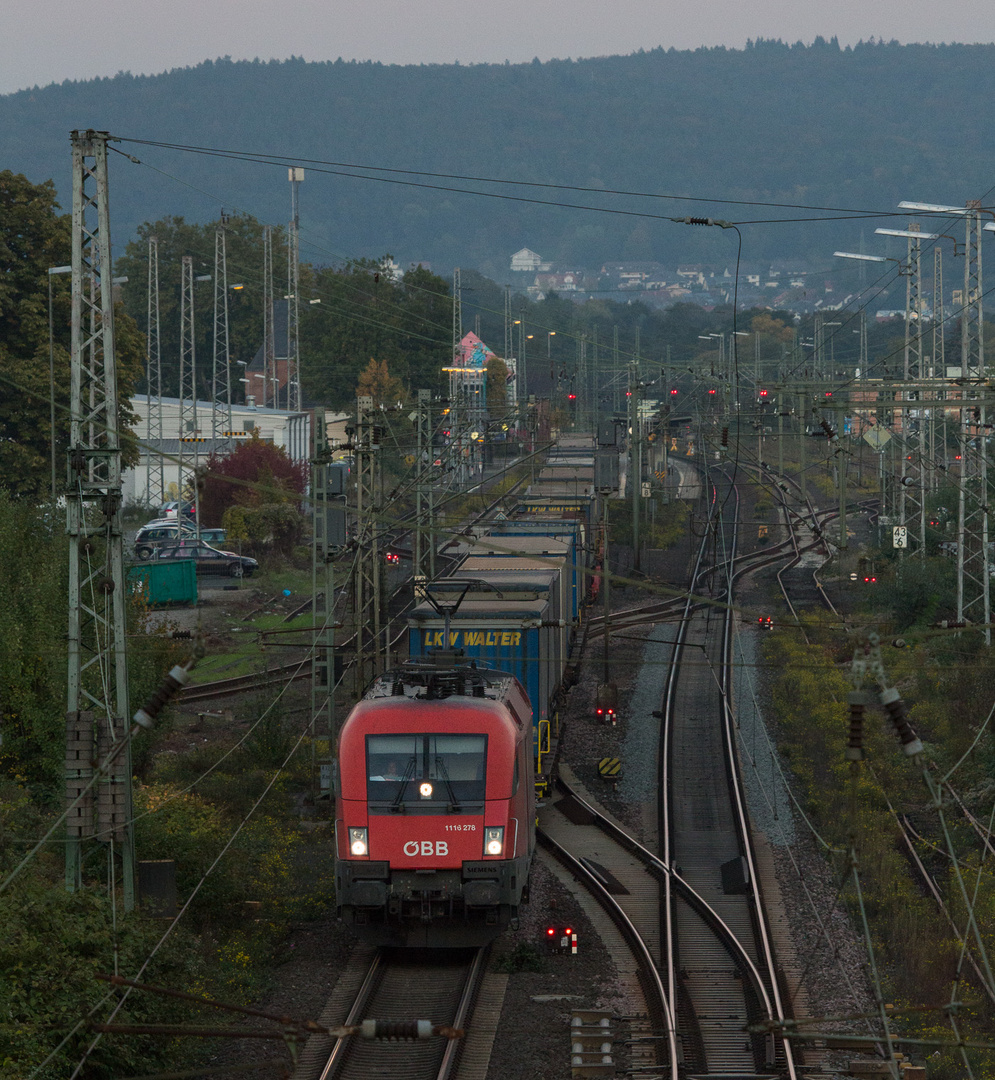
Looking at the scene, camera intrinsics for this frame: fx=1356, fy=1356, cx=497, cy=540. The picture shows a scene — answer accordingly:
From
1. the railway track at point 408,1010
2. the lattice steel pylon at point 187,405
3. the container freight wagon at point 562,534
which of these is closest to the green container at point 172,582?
the lattice steel pylon at point 187,405

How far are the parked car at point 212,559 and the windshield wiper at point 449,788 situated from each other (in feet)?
102

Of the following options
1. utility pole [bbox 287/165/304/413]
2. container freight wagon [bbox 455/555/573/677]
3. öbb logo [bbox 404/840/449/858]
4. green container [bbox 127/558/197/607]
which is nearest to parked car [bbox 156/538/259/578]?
green container [bbox 127/558/197/607]

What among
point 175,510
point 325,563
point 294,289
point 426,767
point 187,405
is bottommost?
point 426,767

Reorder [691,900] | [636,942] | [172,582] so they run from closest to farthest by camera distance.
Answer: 1. [636,942]
2. [691,900]
3. [172,582]

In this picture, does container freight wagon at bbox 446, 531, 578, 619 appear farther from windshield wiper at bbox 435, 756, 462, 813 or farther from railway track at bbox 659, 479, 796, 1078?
windshield wiper at bbox 435, 756, 462, 813

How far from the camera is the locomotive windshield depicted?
15.0m

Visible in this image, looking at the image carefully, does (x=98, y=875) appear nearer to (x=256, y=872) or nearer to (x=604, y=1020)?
(x=256, y=872)

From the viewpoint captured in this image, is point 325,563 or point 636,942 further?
point 325,563

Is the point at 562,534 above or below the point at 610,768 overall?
above

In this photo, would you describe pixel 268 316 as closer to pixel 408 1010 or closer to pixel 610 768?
pixel 610 768

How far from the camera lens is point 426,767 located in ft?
49.8

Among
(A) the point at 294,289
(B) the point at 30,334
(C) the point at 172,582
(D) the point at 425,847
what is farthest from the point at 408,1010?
(A) the point at 294,289

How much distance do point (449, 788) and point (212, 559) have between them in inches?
1272

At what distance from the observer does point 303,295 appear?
9644 centimetres
